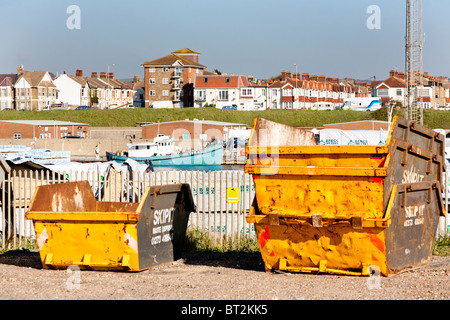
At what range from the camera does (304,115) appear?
99.8 m

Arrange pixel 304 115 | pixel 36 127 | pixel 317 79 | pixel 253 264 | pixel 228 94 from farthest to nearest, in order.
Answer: pixel 317 79 < pixel 228 94 < pixel 304 115 < pixel 36 127 < pixel 253 264

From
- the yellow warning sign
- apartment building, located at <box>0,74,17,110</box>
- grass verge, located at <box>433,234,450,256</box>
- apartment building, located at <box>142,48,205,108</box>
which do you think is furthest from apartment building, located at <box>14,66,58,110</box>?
grass verge, located at <box>433,234,450,256</box>

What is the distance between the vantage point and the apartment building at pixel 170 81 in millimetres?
122562

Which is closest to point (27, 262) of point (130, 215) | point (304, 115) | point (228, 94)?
point (130, 215)

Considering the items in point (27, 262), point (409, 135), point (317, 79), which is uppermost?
point (317, 79)

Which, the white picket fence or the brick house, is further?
the brick house

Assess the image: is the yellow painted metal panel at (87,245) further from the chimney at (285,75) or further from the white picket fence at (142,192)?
the chimney at (285,75)

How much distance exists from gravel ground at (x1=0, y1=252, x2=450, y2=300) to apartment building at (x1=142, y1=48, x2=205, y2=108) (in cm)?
11102

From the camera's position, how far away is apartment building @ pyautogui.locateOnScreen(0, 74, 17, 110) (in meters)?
119

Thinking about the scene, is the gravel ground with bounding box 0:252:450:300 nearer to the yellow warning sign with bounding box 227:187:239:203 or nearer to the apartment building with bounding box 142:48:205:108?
the yellow warning sign with bounding box 227:187:239:203

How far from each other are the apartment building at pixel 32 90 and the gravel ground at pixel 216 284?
4464 inches

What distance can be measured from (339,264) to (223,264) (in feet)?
8.09
